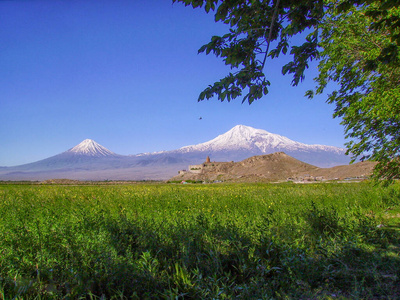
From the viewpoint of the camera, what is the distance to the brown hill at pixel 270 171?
5342 cm

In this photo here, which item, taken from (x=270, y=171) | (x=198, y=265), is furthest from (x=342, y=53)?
(x=270, y=171)

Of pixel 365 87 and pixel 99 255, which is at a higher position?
pixel 365 87

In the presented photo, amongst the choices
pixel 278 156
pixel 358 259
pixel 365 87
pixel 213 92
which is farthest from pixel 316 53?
pixel 278 156

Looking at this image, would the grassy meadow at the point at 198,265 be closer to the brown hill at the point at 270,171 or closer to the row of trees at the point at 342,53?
the row of trees at the point at 342,53

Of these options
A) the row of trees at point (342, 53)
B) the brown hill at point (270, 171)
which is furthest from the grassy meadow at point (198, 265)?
the brown hill at point (270, 171)

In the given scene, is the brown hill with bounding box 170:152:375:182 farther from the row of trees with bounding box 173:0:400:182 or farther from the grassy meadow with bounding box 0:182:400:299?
the grassy meadow with bounding box 0:182:400:299

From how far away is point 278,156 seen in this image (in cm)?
7944

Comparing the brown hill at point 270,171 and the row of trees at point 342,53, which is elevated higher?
the row of trees at point 342,53

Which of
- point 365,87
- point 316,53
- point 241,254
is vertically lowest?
point 241,254

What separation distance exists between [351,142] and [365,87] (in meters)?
3.23

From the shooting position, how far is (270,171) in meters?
66.6

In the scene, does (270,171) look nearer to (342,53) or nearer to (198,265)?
(342,53)

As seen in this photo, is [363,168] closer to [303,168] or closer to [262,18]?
[303,168]

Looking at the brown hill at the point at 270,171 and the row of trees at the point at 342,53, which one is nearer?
the row of trees at the point at 342,53
